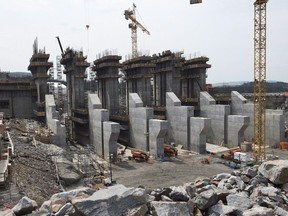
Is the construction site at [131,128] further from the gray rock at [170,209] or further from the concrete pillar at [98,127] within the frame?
the gray rock at [170,209]

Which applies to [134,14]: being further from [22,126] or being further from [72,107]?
[22,126]

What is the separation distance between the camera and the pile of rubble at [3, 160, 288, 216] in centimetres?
914

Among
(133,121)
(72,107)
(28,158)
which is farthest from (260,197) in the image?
(72,107)

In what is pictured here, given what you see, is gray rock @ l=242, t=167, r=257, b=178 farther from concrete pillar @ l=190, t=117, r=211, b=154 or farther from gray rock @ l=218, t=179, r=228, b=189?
concrete pillar @ l=190, t=117, r=211, b=154

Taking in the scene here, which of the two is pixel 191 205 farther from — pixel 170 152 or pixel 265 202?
pixel 170 152

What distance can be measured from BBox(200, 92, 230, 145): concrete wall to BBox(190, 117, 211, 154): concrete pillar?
5252 millimetres

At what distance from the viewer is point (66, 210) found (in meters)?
9.33

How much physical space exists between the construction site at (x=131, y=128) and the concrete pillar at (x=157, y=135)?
11 cm

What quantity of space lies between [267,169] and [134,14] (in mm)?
69192

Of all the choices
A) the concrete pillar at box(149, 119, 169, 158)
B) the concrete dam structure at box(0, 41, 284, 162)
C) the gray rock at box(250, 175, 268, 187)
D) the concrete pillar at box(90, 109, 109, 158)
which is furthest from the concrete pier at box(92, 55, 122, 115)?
the gray rock at box(250, 175, 268, 187)

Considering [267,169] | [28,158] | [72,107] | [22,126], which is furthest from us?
[72,107]

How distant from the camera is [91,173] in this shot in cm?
2583

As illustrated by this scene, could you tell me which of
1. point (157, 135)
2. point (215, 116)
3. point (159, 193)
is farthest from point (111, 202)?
point (215, 116)

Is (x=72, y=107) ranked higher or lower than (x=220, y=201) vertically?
higher
